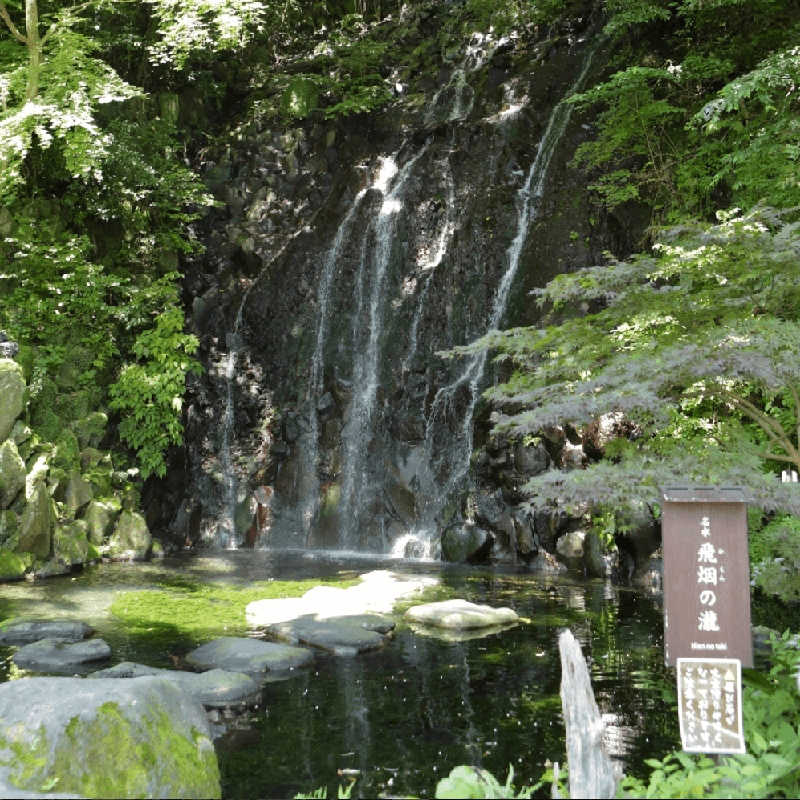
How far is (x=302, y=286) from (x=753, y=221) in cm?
1322

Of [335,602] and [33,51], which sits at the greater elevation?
[33,51]

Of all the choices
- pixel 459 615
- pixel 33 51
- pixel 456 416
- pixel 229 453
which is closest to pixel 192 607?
pixel 459 615

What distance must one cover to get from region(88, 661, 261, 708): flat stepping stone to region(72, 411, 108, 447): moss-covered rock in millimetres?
9648

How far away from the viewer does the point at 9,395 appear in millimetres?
13281

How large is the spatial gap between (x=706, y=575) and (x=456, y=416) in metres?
11.4

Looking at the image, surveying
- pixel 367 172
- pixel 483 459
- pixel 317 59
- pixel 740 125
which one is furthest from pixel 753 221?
pixel 317 59

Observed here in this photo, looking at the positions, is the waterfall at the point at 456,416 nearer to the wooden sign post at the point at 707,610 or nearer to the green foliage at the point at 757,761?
the green foliage at the point at 757,761

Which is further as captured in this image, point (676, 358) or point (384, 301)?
point (384, 301)

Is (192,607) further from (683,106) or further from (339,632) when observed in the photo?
(683,106)

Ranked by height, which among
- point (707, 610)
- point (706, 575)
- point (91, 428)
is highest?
point (91, 428)

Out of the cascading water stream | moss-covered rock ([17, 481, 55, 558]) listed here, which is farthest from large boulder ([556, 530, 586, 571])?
moss-covered rock ([17, 481, 55, 558])

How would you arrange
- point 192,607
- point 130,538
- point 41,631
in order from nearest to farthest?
point 41,631 → point 192,607 → point 130,538

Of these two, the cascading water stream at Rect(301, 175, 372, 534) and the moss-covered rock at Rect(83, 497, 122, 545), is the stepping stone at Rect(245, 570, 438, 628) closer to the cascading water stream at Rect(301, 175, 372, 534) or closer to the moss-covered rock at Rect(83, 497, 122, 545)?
the cascading water stream at Rect(301, 175, 372, 534)

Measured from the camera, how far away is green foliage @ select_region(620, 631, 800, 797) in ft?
12.3
